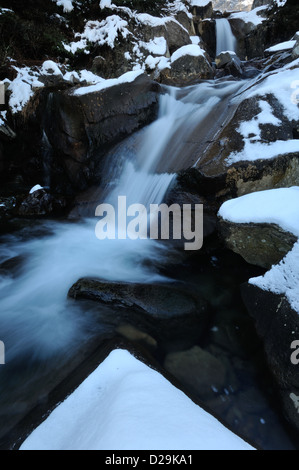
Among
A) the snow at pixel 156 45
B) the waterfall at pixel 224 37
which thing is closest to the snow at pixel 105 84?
the snow at pixel 156 45

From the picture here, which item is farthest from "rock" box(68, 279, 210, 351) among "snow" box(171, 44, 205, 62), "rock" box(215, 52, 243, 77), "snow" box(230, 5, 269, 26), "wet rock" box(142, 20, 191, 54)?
"snow" box(230, 5, 269, 26)

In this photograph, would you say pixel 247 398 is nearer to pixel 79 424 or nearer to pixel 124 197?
pixel 79 424

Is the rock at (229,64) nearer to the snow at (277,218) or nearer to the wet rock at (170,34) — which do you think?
the wet rock at (170,34)

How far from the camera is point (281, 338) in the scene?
206cm

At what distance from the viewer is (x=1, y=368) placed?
2.43 metres

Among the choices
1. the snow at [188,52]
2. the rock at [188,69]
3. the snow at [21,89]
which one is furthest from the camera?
the snow at [188,52]

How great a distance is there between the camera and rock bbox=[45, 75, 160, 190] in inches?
229

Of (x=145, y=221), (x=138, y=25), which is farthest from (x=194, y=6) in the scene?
(x=145, y=221)

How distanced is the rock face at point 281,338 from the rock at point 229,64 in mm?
10566

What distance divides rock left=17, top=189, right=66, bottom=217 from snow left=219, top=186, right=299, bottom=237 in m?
4.21

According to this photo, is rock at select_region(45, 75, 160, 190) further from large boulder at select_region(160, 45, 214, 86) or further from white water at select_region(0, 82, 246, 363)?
large boulder at select_region(160, 45, 214, 86)

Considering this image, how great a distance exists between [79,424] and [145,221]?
12.6ft

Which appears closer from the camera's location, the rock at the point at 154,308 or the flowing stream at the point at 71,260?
the flowing stream at the point at 71,260

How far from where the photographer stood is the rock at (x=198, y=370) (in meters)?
2.21
